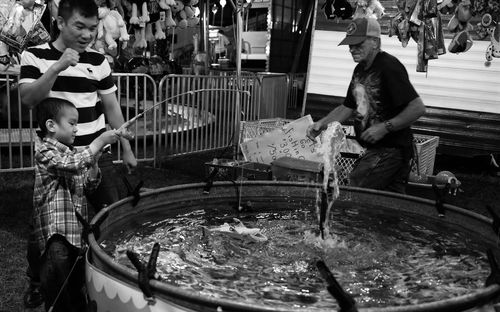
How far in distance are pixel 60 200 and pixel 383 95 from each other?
8.30 feet

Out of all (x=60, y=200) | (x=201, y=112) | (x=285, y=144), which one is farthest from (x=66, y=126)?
(x=201, y=112)

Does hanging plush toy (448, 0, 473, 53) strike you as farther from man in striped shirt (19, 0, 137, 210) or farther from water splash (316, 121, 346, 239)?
man in striped shirt (19, 0, 137, 210)

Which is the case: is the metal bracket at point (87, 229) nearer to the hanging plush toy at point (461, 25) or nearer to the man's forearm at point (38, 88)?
the man's forearm at point (38, 88)

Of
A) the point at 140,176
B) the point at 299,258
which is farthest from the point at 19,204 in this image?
the point at 299,258

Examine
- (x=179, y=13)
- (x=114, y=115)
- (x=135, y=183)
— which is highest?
(x=179, y=13)

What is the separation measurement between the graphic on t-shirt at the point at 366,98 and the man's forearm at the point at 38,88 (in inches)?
93.4

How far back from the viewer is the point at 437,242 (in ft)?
11.0

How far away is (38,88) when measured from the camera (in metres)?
3.00

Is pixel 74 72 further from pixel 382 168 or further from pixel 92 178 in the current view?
pixel 382 168

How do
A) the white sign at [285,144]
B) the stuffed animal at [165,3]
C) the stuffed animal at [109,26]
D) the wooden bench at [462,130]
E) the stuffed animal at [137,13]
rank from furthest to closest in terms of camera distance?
the stuffed animal at [165,3] → the stuffed animal at [137,13] → the wooden bench at [462,130] → the stuffed animal at [109,26] → the white sign at [285,144]

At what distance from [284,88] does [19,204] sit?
713cm

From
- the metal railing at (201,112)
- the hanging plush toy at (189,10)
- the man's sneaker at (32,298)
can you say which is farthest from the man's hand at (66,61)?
the hanging plush toy at (189,10)

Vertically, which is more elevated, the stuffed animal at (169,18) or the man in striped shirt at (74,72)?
the stuffed animal at (169,18)

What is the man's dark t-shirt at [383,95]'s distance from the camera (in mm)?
4152
